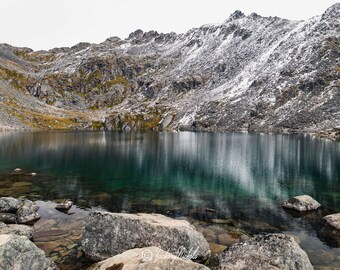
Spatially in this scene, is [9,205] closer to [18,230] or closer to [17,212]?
[17,212]

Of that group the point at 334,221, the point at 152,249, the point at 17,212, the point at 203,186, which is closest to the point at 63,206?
the point at 17,212

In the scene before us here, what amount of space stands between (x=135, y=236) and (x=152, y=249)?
456cm

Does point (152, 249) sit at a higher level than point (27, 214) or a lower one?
higher

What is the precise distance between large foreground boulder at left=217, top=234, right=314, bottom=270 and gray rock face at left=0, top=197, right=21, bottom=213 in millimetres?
23655

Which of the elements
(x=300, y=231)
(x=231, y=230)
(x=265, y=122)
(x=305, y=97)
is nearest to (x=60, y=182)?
(x=231, y=230)

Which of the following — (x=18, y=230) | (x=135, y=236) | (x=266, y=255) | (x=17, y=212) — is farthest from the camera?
(x=17, y=212)

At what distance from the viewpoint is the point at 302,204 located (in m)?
34.0

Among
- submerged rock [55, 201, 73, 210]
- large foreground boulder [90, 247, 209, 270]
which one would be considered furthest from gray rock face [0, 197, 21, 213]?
large foreground boulder [90, 247, 209, 270]

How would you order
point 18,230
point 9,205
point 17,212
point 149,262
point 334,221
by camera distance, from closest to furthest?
point 149,262 < point 18,230 < point 334,221 < point 17,212 < point 9,205

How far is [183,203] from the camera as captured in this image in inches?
1433

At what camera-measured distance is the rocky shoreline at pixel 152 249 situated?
1509cm

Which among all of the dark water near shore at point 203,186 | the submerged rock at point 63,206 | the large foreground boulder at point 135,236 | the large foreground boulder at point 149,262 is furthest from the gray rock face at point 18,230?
the large foreground boulder at point 149,262

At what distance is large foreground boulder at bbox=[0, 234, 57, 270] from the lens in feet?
49.6

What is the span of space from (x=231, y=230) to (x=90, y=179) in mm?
30330
